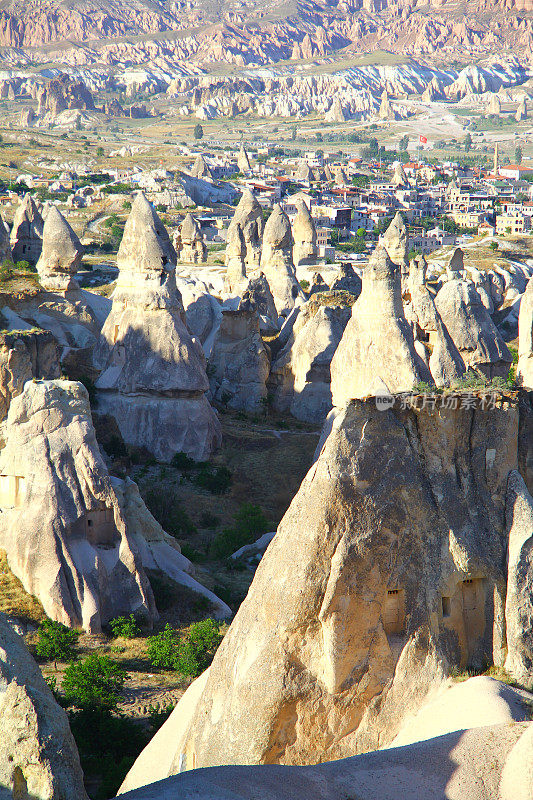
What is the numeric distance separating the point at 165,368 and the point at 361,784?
47.8ft

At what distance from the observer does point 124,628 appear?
37.7ft

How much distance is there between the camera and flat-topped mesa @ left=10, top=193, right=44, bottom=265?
113 feet

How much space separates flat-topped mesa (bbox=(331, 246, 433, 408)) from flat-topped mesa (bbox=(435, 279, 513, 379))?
22.5ft

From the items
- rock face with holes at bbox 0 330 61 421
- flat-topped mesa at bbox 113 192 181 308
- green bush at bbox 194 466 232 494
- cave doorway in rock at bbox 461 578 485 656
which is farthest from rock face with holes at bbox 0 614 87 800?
flat-topped mesa at bbox 113 192 181 308

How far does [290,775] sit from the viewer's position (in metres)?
5.34

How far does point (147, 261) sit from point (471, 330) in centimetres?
883

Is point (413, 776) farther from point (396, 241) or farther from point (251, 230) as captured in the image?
point (251, 230)

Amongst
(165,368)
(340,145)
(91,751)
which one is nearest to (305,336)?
(165,368)

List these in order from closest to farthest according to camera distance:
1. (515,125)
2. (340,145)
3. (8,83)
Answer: (340,145) → (515,125) → (8,83)

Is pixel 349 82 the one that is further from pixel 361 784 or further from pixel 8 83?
pixel 361 784

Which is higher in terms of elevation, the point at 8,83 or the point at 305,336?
the point at 8,83

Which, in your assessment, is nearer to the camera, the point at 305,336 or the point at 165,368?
the point at 165,368

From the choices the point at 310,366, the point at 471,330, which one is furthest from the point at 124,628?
the point at 471,330

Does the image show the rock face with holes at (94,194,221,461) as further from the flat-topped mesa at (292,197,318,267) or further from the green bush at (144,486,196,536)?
the flat-topped mesa at (292,197,318,267)
